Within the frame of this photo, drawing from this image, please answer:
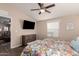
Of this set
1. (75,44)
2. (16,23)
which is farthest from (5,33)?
(75,44)

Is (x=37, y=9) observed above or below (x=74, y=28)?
above

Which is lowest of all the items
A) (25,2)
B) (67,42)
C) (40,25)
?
(67,42)

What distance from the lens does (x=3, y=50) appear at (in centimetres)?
167

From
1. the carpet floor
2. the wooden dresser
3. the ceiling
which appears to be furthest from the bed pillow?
the carpet floor

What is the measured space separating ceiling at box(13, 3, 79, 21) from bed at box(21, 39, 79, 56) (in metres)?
0.39

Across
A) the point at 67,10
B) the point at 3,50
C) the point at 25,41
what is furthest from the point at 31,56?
the point at 67,10

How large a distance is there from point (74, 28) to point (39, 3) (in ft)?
2.12

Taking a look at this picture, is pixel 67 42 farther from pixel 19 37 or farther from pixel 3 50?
pixel 3 50

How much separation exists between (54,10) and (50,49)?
59 cm

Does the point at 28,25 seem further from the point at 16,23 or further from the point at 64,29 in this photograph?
the point at 64,29

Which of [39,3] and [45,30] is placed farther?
[45,30]

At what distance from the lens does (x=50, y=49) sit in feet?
5.52

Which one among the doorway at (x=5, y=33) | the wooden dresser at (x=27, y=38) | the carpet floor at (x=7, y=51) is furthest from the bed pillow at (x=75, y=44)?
the doorway at (x=5, y=33)

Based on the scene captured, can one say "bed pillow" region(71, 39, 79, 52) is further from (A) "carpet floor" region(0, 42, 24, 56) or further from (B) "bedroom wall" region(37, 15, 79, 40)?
(A) "carpet floor" region(0, 42, 24, 56)
